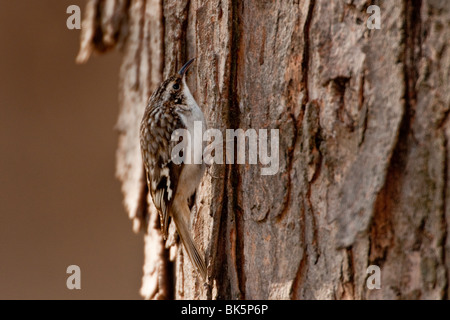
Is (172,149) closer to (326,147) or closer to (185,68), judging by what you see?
(185,68)

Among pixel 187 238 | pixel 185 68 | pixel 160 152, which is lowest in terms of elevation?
pixel 187 238

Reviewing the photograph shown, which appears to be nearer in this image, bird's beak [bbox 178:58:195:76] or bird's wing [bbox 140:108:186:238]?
bird's beak [bbox 178:58:195:76]

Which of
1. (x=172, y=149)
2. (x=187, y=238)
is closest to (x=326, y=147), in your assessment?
(x=187, y=238)

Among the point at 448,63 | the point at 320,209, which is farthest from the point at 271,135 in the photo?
the point at 448,63

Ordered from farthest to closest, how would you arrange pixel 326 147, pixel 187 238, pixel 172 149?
pixel 172 149 → pixel 187 238 → pixel 326 147

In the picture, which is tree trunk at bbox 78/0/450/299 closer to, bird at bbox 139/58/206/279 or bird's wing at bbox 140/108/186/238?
bird at bbox 139/58/206/279

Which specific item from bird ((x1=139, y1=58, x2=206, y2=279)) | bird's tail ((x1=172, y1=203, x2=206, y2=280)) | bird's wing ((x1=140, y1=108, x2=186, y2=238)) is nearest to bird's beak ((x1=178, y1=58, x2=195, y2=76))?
bird ((x1=139, y1=58, x2=206, y2=279))
